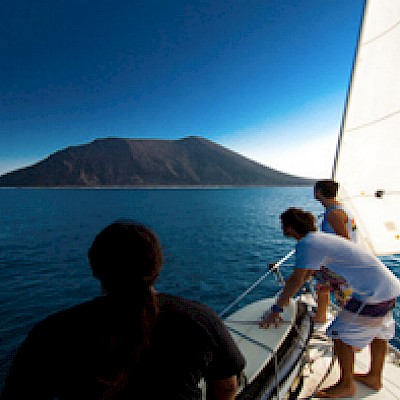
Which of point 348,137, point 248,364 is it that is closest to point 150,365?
point 248,364

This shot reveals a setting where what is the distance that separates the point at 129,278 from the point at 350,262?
229cm

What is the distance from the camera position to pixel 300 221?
2.84m

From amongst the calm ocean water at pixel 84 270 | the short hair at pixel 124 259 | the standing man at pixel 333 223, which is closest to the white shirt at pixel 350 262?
the standing man at pixel 333 223

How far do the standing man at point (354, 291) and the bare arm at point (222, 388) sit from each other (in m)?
1.36

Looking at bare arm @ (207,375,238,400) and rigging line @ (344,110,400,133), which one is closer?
bare arm @ (207,375,238,400)

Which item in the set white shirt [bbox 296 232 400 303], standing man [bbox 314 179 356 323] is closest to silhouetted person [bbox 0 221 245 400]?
white shirt [bbox 296 232 400 303]

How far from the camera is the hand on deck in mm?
2947

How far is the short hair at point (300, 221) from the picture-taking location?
2816 mm

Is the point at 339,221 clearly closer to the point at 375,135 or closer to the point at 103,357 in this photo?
the point at 375,135

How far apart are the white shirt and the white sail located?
3.12 metres

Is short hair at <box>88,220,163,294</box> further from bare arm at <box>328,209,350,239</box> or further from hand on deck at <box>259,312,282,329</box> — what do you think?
bare arm at <box>328,209,350,239</box>

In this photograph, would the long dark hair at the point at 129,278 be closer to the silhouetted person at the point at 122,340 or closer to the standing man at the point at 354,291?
the silhouetted person at the point at 122,340

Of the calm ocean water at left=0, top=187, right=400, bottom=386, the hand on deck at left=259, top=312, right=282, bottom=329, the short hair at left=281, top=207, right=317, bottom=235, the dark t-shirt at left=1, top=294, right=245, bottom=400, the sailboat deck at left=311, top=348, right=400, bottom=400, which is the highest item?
the short hair at left=281, top=207, right=317, bottom=235

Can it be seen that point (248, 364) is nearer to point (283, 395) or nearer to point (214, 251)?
point (283, 395)
